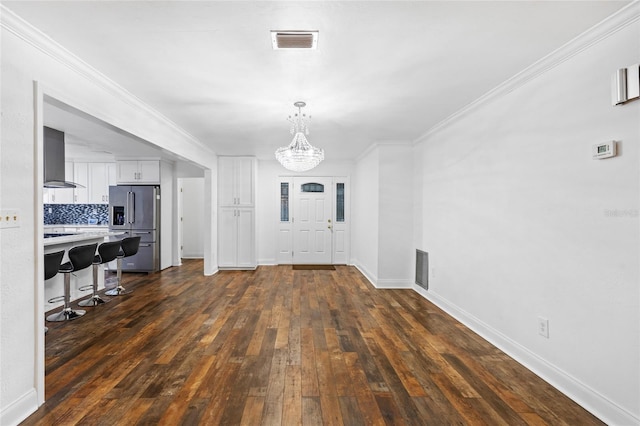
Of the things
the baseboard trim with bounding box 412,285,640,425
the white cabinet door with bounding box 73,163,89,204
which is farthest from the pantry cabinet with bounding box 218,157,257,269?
the baseboard trim with bounding box 412,285,640,425

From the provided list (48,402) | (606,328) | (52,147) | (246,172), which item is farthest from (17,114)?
(246,172)

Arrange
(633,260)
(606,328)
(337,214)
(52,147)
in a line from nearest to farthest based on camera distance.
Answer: (633,260)
(606,328)
(52,147)
(337,214)

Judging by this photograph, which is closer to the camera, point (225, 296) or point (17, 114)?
point (17, 114)

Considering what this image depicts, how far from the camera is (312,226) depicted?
702 cm

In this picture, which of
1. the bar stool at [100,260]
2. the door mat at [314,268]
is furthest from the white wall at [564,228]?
the bar stool at [100,260]

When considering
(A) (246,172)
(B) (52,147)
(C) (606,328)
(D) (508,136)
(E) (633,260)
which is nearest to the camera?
(E) (633,260)

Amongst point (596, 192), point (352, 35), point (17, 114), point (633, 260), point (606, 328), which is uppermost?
point (352, 35)

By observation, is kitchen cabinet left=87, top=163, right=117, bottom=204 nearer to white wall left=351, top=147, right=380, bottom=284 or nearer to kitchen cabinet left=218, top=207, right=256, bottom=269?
kitchen cabinet left=218, top=207, right=256, bottom=269

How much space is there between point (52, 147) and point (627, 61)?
6.28 m

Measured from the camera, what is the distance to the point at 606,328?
6.08ft

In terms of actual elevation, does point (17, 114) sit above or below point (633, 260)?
above

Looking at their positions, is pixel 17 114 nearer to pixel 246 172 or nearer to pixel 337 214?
pixel 246 172

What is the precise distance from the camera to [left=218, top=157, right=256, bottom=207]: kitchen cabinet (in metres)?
6.28

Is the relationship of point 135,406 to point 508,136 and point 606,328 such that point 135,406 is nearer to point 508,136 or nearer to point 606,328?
point 606,328
